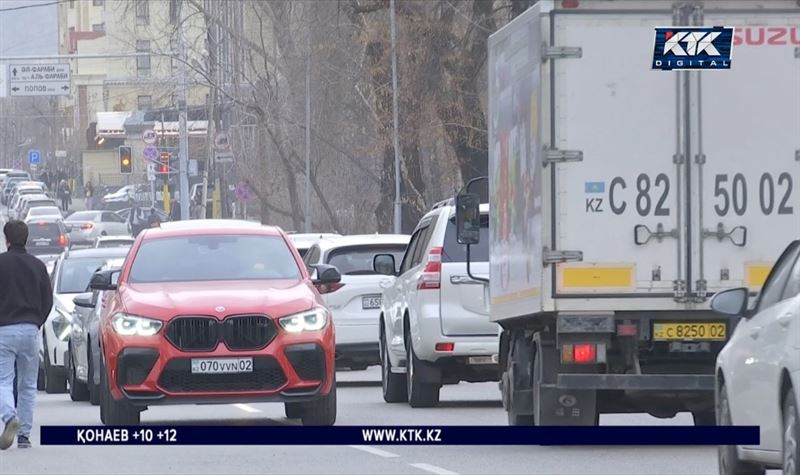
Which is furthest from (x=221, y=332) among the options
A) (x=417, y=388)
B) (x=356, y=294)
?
(x=356, y=294)

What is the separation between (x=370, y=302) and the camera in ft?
A: 84.9

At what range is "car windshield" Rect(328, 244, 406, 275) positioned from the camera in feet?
84.6

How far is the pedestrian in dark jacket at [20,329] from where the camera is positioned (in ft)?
52.9

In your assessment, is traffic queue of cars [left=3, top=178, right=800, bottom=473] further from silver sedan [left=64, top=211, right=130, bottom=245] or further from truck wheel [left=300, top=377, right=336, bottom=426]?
silver sedan [left=64, top=211, right=130, bottom=245]

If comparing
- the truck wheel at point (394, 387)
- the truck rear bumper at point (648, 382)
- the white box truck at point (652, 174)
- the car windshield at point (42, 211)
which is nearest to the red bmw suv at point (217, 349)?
the white box truck at point (652, 174)

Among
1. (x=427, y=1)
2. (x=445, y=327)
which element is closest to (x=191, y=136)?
(x=427, y=1)

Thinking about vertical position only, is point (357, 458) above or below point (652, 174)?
below

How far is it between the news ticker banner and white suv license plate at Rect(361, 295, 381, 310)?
Answer: 840 cm

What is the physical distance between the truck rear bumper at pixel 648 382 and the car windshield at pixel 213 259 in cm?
393

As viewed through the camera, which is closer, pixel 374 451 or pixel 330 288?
pixel 374 451

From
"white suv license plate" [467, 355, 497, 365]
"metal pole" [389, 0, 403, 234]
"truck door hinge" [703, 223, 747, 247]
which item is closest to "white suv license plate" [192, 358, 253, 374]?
"truck door hinge" [703, 223, 747, 247]

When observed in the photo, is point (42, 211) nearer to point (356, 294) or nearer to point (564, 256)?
point (356, 294)

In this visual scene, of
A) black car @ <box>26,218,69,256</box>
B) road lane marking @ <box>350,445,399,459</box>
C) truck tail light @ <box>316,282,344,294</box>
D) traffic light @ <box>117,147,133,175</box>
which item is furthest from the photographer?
black car @ <box>26,218,69,256</box>

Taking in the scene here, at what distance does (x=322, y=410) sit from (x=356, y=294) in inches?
346
